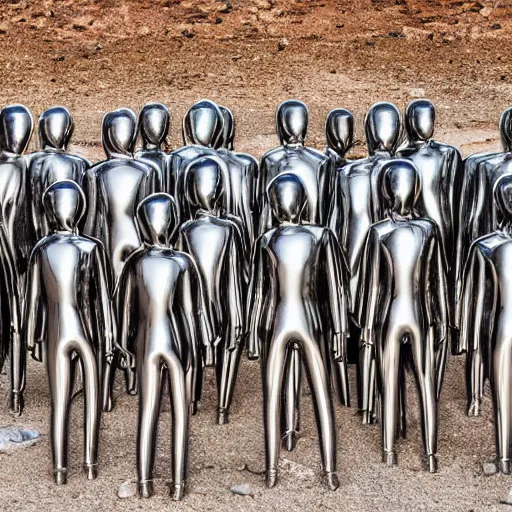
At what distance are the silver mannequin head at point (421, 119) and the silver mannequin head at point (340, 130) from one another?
0.54m

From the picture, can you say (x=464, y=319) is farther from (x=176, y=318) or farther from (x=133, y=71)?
(x=133, y=71)

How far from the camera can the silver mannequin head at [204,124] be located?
9.13 metres

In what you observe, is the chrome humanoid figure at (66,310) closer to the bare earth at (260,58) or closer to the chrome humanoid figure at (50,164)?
the chrome humanoid figure at (50,164)

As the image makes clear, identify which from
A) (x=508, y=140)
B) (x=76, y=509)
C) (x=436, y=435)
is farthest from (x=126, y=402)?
(x=508, y=140)

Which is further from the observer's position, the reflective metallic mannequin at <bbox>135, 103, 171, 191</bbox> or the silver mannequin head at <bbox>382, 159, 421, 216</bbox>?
the reflective metallic mannequin at <bbox>135, 103, 171, 191</bbox>

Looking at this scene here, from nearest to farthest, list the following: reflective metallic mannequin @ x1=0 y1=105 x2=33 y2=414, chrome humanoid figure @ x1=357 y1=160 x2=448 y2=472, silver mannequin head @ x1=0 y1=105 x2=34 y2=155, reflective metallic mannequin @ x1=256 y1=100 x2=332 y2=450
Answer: chrome humanoid figure @ x1=357 y1=160 x2=448 y2=472
reflective metallic mannequin @ x1=0 y1=105 x2=33 y2=414
silver mannequin head @ x1=0 y1=105 x2=34 y2=155
reflective metallic mannequin @ x1=256 y1=100 x2=332 y2=450

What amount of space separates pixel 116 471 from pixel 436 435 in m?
2.12

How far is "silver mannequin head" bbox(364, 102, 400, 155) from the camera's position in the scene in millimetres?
8797

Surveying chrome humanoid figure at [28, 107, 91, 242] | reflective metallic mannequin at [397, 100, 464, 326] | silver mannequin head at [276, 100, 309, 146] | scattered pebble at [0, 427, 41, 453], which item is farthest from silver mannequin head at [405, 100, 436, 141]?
scattered pebble at [0, 427, 41, 453]

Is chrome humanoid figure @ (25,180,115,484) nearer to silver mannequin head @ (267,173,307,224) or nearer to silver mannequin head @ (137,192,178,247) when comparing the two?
silver mannequin head @ (137,192,178,247)

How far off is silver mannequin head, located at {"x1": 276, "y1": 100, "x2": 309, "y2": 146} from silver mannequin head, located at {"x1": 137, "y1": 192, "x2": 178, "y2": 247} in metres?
2.16

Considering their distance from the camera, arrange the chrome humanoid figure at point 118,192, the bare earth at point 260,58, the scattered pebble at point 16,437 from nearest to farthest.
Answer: the scattered pebble at point 16,437 → the chrome humanoid figure at point 118,192 → the bare earth at point 260,58

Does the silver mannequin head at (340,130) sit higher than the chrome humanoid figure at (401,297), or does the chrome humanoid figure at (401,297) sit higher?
the silver mannequin head at (340,130)

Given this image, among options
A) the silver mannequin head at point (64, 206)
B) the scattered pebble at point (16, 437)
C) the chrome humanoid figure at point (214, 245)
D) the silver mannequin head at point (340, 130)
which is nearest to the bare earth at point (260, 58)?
the silver mannequin head at point (340, 130)
